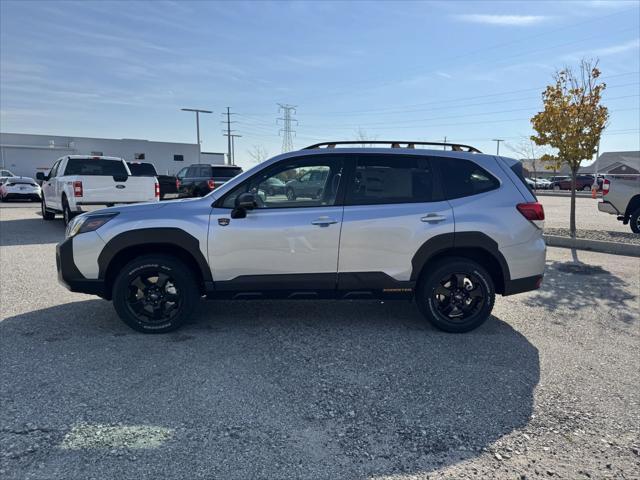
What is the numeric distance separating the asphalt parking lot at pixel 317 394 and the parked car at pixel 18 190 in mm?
20577

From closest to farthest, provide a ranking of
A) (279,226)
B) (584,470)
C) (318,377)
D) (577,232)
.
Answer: (584,470), (318,377), (279,226), (577,232)

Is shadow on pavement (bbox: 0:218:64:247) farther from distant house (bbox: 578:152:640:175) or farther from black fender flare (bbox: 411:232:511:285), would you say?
distant house (bbox: 578:152:640:175)

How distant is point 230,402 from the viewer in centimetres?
332

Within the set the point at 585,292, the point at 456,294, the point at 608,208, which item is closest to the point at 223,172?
the point at 608,208

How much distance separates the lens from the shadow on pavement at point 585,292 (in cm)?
583

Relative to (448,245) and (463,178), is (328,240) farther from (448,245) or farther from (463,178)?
(463,178)

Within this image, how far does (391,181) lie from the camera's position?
4.79m

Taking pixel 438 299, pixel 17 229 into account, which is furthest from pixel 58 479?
pixel 17 229

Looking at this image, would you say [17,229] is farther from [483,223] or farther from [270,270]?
[483,223]

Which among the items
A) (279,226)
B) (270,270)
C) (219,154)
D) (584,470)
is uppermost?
(219,154)

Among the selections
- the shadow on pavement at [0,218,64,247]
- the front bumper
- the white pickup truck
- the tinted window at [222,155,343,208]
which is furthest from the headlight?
the white pickup truck

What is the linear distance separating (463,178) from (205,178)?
54.4ft

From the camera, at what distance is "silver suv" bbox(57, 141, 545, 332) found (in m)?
4.57

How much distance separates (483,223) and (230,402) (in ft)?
9.87
